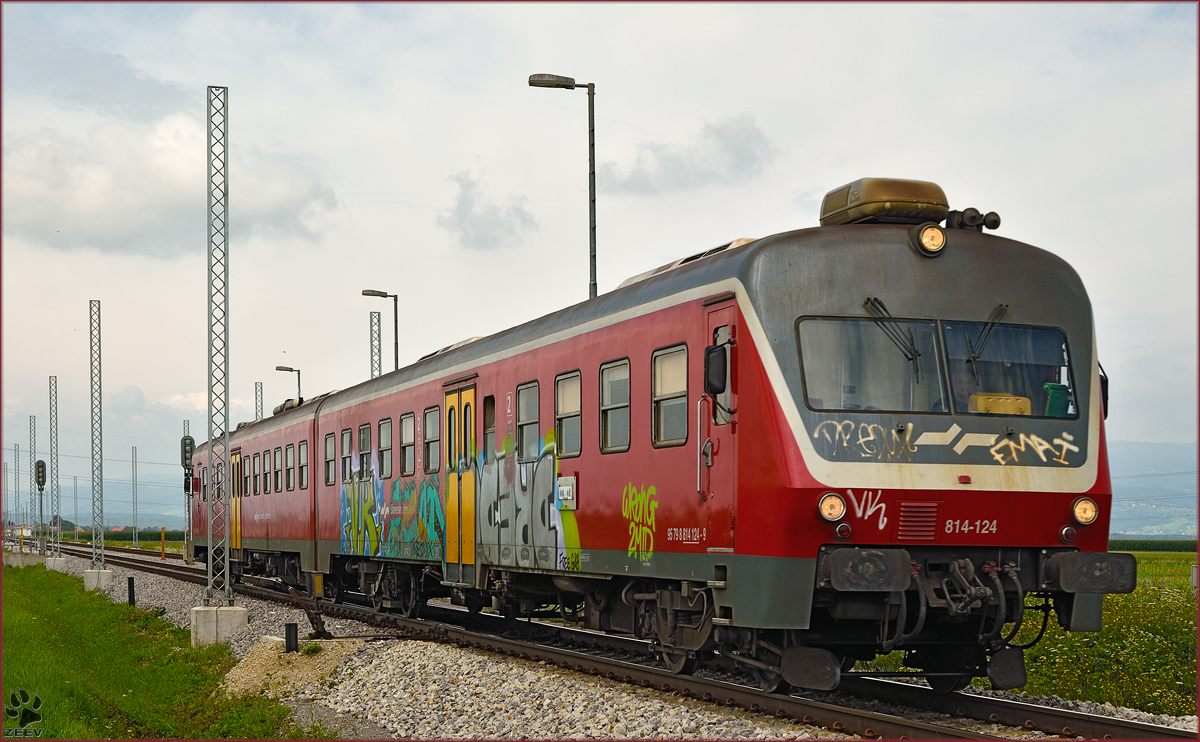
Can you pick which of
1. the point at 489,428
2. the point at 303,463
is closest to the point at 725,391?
the point at 489,428

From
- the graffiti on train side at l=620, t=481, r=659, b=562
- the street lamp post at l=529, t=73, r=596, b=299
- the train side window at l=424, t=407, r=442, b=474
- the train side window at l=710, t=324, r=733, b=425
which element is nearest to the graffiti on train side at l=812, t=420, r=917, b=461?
the train side window at l=710, t=324, r=733, b=425

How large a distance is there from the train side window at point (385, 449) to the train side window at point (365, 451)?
0.70 meters

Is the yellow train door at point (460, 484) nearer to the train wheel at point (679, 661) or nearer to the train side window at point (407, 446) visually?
the train side window at point (407, 446)

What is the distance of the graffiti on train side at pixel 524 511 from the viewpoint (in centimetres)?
1467

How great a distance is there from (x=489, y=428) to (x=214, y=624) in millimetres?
6436

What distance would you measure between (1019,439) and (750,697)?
290cm

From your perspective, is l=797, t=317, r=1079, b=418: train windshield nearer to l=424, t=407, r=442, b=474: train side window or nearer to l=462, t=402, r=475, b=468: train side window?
l=462, t=402, r=475, b=468: train side window

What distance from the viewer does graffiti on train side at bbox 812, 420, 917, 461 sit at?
10602mm

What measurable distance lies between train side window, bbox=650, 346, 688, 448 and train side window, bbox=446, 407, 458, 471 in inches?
235

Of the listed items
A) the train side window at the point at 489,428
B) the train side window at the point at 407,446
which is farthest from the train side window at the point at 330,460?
the train side window at the point at 489,428

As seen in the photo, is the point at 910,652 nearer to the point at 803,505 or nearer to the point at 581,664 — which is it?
the point at 803,505

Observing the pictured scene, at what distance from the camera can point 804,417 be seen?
1062cm

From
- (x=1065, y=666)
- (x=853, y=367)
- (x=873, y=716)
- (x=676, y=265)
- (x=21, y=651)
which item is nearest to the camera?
(x=873, y=716)

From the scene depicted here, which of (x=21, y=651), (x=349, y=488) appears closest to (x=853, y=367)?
(x=349, y=488)
